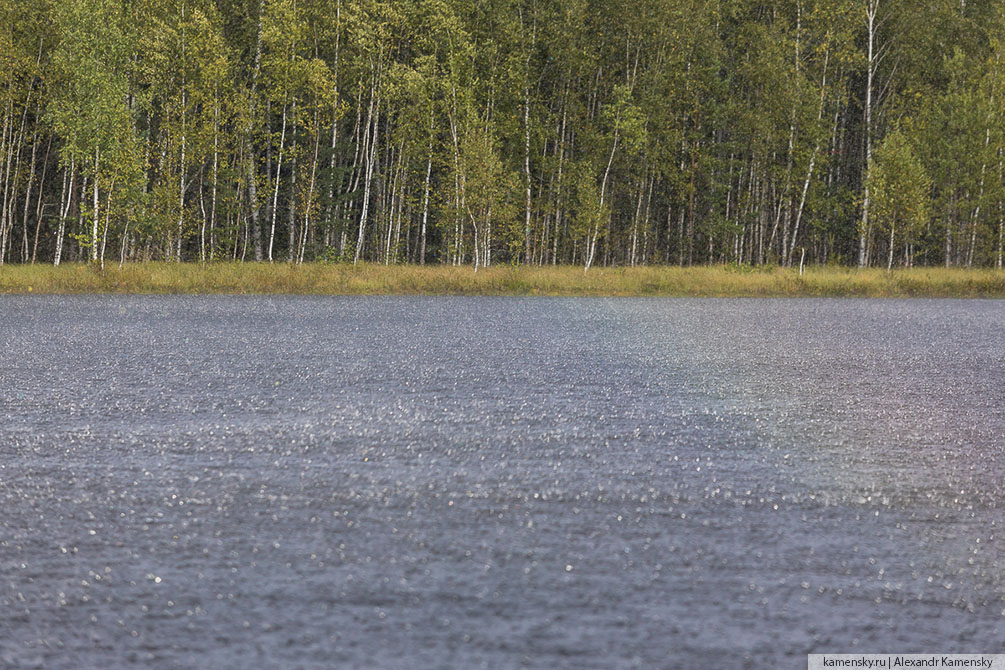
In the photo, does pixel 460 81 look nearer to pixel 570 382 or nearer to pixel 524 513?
pixel 570 382

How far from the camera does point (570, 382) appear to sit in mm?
8273

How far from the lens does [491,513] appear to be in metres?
4.10

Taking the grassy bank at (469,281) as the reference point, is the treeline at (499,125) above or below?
above

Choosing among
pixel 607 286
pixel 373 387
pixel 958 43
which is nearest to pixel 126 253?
pixel 607 286

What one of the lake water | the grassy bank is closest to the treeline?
the grassy bank

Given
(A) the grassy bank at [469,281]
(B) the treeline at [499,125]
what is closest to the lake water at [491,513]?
(A) the grassy bank at [469,281]

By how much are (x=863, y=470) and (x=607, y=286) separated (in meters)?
20.5

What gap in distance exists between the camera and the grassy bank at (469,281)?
74.5 feet

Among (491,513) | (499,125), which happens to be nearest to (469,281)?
(499,125)

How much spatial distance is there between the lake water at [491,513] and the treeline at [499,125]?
2370cm

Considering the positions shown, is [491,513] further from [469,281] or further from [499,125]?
[499,125]

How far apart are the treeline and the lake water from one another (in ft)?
77.7

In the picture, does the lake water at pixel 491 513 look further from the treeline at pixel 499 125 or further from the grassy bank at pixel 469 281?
the treeline at pixel 499 125

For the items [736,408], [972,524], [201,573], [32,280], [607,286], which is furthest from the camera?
[607,286]
